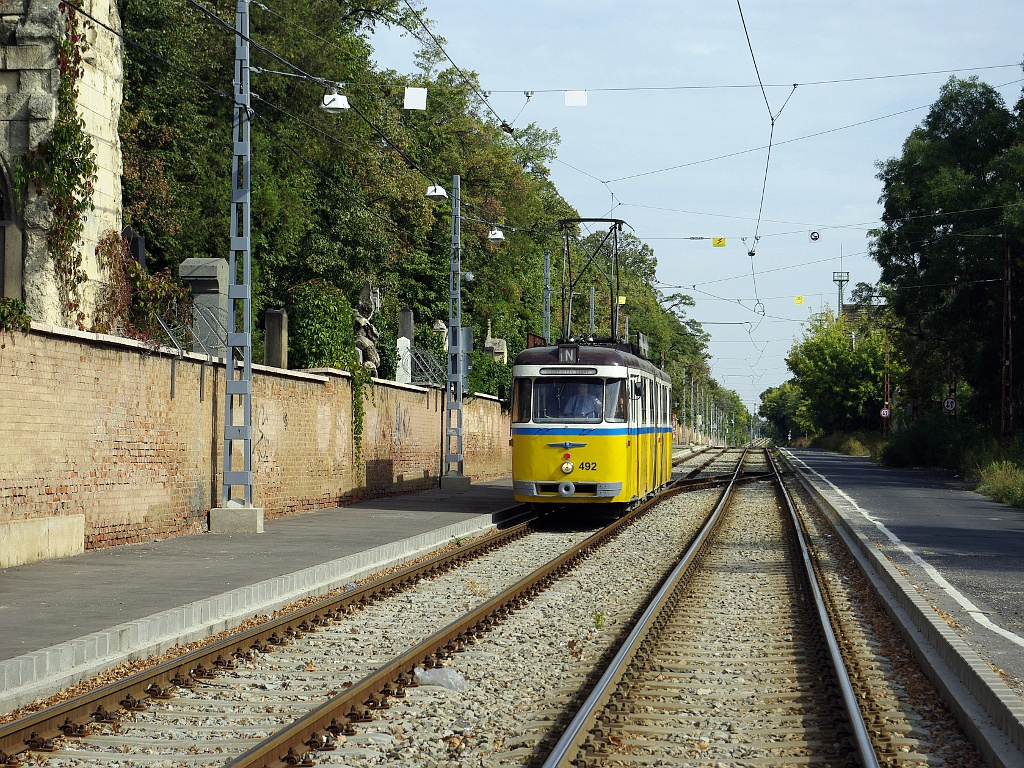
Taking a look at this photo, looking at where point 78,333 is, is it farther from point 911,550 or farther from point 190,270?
point 190,270

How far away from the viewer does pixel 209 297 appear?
27.4 m

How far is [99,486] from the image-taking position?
15602 mm

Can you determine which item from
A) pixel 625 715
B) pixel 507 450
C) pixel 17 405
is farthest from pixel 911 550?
pixel 507 450

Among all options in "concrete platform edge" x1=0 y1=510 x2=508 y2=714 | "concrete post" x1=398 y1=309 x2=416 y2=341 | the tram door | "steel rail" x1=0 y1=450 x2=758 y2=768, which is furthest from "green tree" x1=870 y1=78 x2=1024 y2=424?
"steel rail" x1=0 y1=450 x2=758 y2=768

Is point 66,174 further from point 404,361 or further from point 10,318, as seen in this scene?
point 404,361

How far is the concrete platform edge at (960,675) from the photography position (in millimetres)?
6703

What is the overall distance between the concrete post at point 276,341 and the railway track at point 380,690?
12.6m

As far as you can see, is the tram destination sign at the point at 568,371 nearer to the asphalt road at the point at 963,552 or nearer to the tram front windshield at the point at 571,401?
the tram front windshield at the point at 571,401

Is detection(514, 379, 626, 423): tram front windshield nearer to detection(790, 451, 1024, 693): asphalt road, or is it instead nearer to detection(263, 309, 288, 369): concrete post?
detection(790, 451, 1024, 693): asphalt road

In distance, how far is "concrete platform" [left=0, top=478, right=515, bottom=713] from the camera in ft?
28.2

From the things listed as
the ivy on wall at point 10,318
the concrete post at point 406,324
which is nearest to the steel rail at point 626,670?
the ivy on wall at point 10,318

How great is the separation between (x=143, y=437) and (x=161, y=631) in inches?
294

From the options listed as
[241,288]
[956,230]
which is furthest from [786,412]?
[241,288]

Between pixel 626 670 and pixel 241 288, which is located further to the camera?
pixel 241 288
